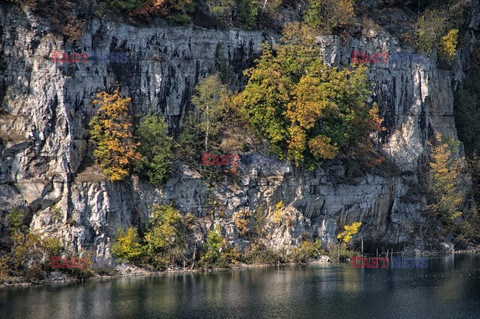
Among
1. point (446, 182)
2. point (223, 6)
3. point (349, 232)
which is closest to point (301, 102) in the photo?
point (223, 6)

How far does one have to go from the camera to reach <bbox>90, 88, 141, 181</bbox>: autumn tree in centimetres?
7194

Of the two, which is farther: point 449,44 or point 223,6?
point 449,44

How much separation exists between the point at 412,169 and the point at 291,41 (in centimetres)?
1802

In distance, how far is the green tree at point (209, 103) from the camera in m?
78.8

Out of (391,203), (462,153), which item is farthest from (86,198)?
(462,153)

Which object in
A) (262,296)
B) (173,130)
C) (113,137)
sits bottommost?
(262,296)

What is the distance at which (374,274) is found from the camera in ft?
240

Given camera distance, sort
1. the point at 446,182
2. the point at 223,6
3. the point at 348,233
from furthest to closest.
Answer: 1. the point at 446,182
2. the point at 223,6
3. the point at 348,233

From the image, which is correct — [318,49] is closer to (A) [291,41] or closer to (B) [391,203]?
(A) [291,41]

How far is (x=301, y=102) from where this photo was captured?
3127 inches

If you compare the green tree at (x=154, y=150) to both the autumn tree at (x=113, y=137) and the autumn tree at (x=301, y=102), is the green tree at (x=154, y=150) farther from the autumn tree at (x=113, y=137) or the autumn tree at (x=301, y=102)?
the autumn tree at (x=301, y=102)

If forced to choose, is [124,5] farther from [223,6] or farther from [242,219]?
[242,219]

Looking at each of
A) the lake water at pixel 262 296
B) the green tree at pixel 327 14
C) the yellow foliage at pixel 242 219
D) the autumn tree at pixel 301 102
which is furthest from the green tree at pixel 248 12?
the lake water at pixel 262 296

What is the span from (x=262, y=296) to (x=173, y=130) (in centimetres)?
2108
